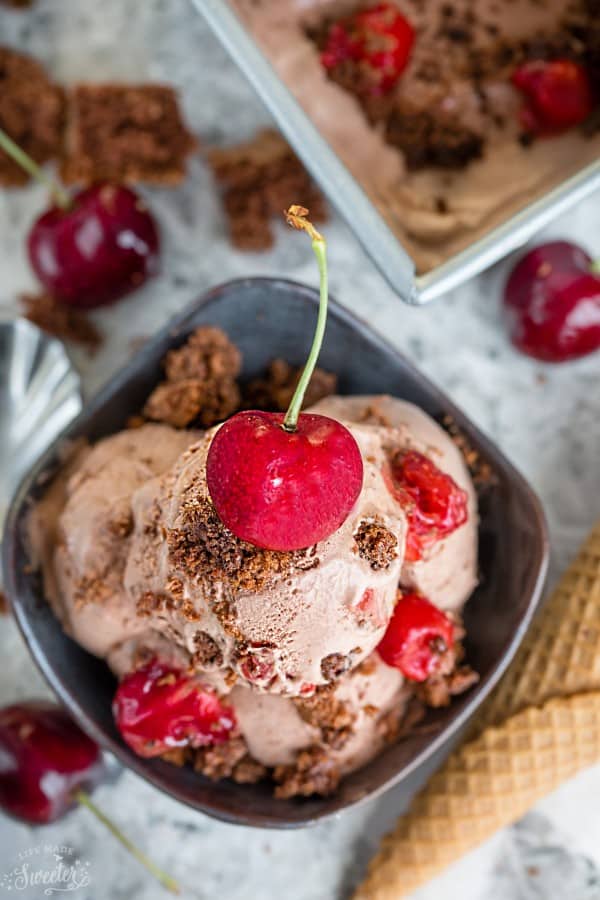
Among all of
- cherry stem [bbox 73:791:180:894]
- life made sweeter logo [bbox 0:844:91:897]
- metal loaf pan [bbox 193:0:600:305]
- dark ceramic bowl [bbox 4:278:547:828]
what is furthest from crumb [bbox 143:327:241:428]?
life made sweeter logo [bbox 0:844:91:897]

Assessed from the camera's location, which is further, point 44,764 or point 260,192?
point 260,192

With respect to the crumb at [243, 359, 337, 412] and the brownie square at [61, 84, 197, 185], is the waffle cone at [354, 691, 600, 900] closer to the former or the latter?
the crumb at [243, 359, 337, 412]

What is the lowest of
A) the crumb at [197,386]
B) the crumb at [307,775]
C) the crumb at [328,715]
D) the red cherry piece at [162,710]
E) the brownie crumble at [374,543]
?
the crumb at [307,775]

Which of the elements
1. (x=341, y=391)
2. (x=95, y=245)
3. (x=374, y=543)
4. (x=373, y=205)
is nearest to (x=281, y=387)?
(x=341, y=391)

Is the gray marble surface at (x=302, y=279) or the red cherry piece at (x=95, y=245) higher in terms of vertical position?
the red cherry piece at (x=95, y=245)

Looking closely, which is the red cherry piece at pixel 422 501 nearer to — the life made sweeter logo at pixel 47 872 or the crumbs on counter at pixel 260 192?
the crumbs on counter at pixel 260 192

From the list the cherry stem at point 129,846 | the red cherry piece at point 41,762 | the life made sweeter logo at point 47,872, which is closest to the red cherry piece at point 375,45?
the red cherry piece at point 41,762

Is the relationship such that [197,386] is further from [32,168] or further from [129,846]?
[129,846]
